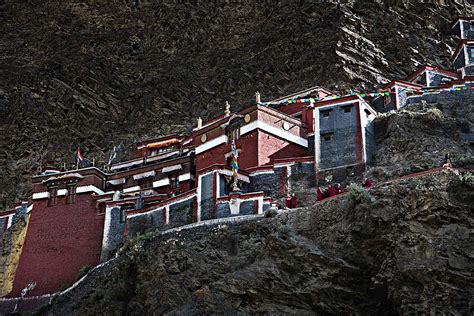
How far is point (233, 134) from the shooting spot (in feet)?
140

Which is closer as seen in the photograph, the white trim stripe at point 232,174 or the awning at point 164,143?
the white trim stripe at point 232,174

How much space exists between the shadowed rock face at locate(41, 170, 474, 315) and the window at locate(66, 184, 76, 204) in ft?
35.1

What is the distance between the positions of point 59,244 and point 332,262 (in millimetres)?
18168

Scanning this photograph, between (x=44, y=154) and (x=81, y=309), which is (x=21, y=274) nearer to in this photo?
(x=81, y=309)

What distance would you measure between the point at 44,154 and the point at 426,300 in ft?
125

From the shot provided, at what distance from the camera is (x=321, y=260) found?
30641mm

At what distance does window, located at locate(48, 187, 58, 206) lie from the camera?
45.2 m

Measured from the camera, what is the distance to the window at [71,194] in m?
45.0

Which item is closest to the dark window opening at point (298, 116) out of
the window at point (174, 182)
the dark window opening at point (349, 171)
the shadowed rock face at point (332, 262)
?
the dark window opening at point (349, 171)

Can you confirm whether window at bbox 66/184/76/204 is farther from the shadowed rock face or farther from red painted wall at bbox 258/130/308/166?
the shadowed rock face

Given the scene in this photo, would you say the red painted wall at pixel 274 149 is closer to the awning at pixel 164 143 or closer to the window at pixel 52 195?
the awning at pixel 164 143

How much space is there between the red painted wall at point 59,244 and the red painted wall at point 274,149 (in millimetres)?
9047

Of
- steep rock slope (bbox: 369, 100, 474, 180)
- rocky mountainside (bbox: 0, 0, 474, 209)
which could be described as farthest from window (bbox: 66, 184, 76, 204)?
steep rock slope (bbox: 369, 100, 474, 180)

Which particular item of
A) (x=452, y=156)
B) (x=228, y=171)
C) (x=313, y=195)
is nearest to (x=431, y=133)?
(x=452, y=156)
